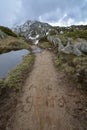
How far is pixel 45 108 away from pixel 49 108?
27cm

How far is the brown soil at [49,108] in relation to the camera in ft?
29.9

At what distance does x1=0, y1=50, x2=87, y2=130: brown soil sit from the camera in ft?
29.9

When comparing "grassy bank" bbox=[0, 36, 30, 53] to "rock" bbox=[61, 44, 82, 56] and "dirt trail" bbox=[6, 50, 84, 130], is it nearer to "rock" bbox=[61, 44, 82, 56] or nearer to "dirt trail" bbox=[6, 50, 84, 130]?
"rock" bbox=[61, 44, 82, 56]

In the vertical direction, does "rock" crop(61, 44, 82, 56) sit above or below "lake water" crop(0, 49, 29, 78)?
above

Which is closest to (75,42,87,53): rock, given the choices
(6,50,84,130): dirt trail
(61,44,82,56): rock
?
(61,44,82,56): rock

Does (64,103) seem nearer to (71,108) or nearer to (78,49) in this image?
(71,108)

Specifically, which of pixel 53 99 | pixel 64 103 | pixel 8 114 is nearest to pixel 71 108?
pixel 64 103

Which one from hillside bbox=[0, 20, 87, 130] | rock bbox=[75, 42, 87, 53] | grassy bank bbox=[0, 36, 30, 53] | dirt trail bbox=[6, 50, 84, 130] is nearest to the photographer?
dirt trail bbox=[6, 50, 84, 130]

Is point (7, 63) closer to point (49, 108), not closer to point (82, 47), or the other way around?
point (82, 47)

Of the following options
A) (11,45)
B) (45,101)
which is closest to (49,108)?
(45,101)

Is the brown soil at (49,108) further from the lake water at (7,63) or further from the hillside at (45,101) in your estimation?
the lake water at (7,63)

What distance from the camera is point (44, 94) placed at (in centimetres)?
1316

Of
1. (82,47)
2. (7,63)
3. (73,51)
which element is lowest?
(7,63)

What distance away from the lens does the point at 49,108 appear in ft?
35.4
